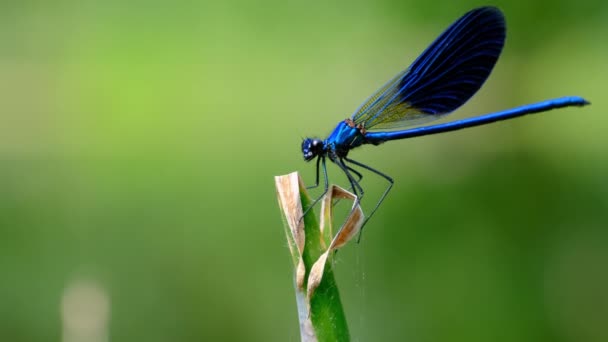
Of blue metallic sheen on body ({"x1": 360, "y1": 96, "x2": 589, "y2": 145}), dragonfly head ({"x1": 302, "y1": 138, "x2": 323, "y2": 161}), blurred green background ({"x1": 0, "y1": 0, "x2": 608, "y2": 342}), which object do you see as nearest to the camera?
blue metallic sheen on body ({"x1": 360, "y1": 96, "x2": 589, "y2": 145})

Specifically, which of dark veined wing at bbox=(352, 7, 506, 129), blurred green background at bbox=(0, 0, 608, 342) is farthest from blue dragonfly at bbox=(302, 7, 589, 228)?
blurred green background at bbox=(0, 0, 608, 342)

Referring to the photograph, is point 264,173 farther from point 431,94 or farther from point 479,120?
point 479,120

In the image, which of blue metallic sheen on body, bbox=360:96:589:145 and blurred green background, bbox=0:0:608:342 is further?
blurred green background, bbox=0:0:608:342

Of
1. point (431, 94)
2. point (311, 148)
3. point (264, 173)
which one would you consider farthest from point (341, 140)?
point (264, 173)

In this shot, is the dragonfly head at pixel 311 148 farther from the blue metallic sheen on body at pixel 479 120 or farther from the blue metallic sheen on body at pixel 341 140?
the blue metallic sheen on body at pixel 479 120

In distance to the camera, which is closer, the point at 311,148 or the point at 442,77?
the point at 311,148

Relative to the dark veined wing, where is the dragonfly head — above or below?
below

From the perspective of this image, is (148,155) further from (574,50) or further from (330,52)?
(574,50)

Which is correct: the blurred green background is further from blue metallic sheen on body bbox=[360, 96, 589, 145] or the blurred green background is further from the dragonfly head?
the dragonfly head

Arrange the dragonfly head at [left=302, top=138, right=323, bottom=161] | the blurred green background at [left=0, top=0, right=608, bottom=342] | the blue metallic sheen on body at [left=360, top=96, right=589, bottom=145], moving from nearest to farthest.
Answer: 1. the blue metallic sheen on body at [left=360, top=96, right=589, bottom=145]
2. the dragonfly head at [left=302, top=138, right=323, bottom=161]
3. the blurred green background at [left=0, top=0, right=608, bottom=342]
